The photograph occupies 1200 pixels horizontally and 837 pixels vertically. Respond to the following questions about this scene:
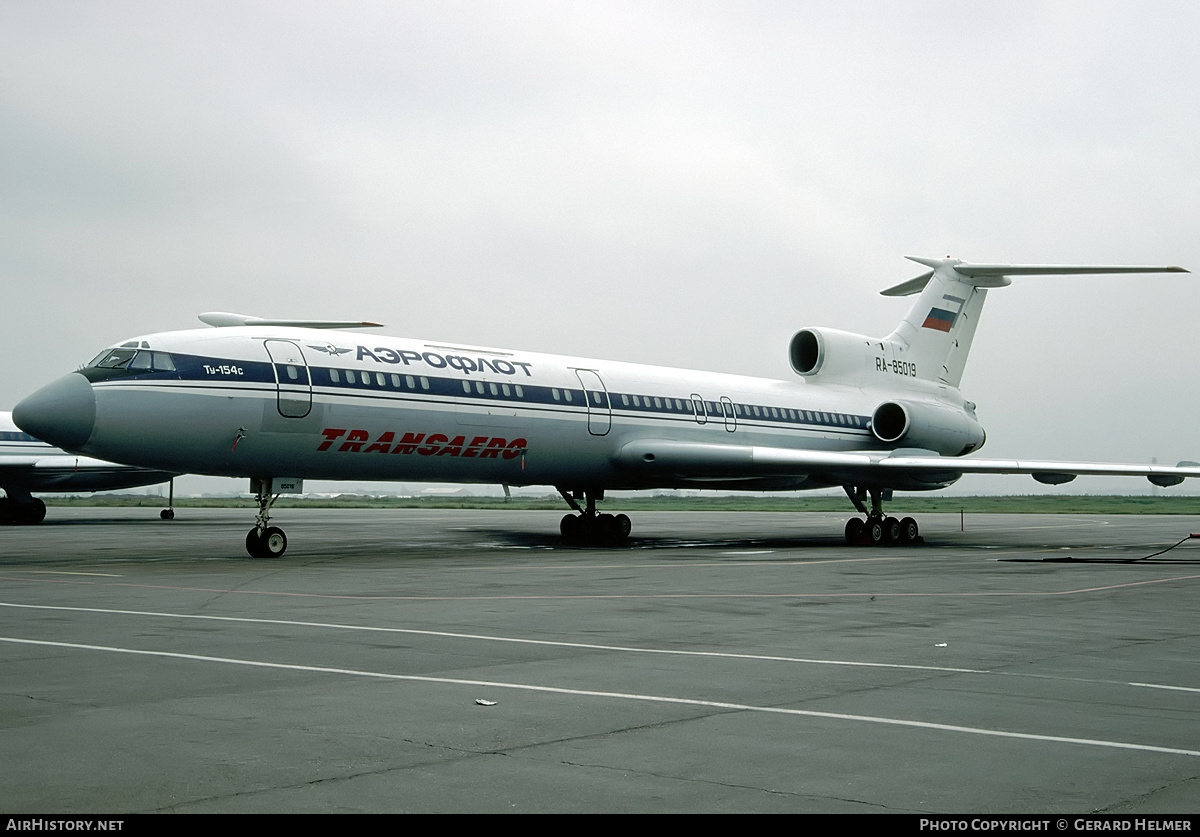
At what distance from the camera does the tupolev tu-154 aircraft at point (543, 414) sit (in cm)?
1820

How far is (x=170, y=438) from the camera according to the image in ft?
59.2

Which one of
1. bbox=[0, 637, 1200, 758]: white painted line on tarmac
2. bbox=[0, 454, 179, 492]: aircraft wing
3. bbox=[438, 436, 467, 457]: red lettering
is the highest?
bbox=[438, 436, 467, 457]: red lettering

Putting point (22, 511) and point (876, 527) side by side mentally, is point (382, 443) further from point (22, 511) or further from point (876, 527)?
point (22, 511)

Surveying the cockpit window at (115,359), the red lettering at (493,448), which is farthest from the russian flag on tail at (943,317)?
the cockpit window at (115,359)

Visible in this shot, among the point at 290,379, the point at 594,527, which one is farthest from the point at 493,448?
the point at 594,527

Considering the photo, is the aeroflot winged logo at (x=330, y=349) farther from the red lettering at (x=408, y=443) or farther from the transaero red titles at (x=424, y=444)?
the red lettering at (x=408, y=443)

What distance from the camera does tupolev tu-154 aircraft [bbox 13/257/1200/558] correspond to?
18.2m

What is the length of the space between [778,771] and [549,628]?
530 centimetres

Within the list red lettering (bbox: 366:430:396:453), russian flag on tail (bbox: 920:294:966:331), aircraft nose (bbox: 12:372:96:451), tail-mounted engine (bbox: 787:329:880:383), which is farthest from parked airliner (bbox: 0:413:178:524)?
russian flag on tail (bbox: 920:294:966:331)

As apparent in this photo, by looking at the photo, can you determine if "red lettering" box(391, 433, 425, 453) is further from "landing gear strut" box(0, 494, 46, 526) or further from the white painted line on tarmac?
"landing gear strut" box(0, 494, 46, 526)

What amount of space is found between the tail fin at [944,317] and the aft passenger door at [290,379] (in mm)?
18579

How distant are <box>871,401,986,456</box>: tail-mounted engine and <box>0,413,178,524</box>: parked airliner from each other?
21.6 meters

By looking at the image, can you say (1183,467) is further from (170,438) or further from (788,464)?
(170,438)
